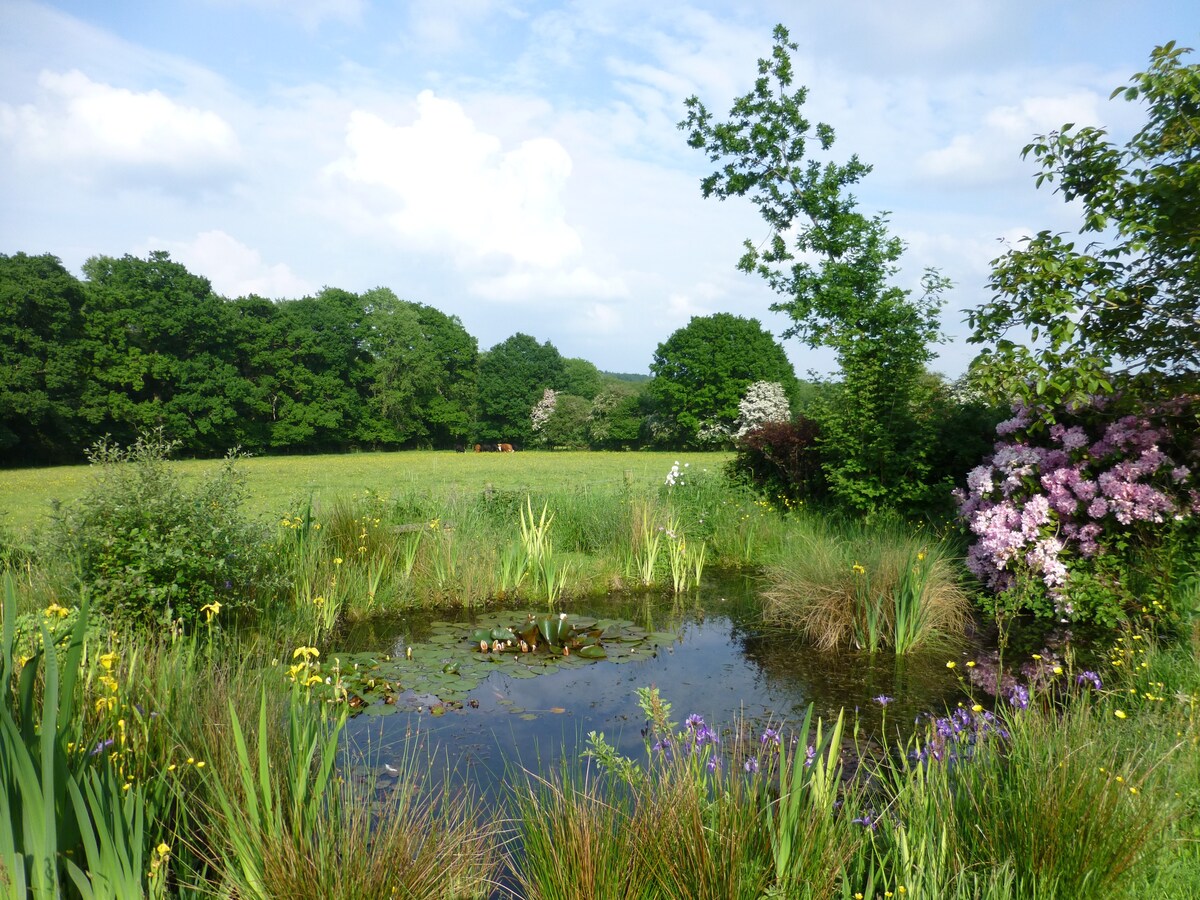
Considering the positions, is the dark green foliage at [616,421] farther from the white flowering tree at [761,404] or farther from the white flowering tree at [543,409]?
the white flowering tree at [761,404]

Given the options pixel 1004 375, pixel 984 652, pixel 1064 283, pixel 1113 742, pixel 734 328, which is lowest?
pixel 984 652

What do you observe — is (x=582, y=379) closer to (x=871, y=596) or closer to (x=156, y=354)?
(x=156, y=354)

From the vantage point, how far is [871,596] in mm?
6461

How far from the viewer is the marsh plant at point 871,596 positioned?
6238 millimetres

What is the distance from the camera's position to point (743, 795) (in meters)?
2.98

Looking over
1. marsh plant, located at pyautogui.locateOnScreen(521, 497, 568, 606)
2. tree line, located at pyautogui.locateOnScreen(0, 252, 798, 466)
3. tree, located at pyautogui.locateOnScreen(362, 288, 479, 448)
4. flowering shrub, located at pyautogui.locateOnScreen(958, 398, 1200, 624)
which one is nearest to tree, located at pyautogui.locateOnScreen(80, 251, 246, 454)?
tree line, located at pyautogui.locateOnScreen(0, 252, 798, 466)

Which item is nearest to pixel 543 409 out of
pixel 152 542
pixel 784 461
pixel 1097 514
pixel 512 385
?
pixel 512 385

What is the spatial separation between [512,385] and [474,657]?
161 ft

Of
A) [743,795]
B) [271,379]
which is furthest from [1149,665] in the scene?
[271,379]

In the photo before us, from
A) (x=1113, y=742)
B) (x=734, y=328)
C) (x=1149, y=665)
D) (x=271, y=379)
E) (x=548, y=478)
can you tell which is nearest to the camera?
(x=1113, y=742)

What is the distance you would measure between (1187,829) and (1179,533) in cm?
415

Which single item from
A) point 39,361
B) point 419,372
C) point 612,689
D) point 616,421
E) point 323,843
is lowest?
point 612,689

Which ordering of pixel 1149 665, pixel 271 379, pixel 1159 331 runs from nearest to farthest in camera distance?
pixel 1149 665 → pixel 1159 331 → pixel 271 379

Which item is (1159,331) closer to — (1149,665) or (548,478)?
(1149,665)
